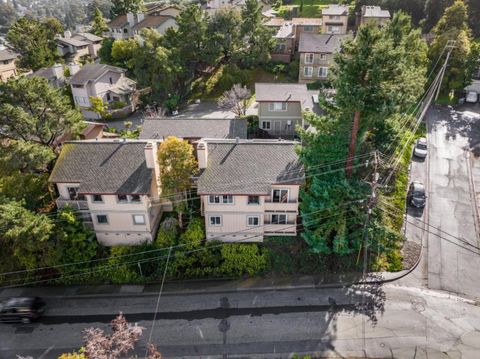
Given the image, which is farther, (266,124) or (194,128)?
(266,124)

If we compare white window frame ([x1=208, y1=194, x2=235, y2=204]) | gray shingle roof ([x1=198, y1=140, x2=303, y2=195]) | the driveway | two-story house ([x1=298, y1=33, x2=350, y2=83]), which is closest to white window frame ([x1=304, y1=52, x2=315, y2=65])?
two-story house ([x1=298, y1=33, x2=350, y2=83])

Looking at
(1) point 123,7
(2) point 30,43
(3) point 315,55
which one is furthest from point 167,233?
(1) point 123,7

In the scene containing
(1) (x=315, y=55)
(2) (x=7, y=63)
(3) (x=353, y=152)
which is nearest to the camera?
(3) (x=353, y=152)

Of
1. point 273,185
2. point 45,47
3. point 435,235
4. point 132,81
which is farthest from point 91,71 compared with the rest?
point 435,235

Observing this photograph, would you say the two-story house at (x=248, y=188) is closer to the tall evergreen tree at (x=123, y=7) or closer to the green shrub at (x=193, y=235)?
the green shrub at (x=193, y=235)

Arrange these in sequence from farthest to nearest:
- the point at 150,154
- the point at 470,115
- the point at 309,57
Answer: the point at 309,57 < the point at 470,115 < the point at 150,154

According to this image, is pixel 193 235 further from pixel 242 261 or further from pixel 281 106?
pixel 281 106

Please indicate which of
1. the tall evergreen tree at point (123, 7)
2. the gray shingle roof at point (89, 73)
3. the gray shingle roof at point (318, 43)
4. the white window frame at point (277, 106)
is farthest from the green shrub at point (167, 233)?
the tall evergreen tree at point (123, 7)

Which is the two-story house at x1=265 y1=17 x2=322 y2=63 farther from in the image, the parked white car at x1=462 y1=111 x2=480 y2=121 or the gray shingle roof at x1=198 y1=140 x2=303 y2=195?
the gray shingle roof at x1=198 y1=140 x2=303 y2=195
